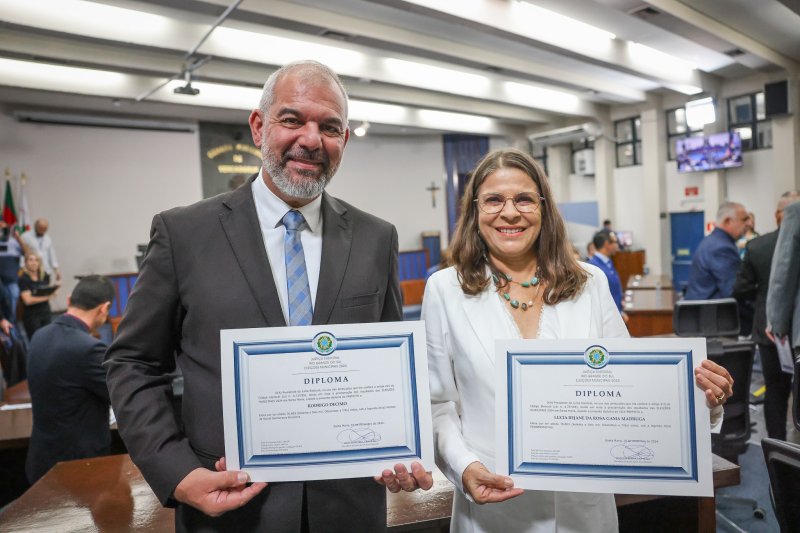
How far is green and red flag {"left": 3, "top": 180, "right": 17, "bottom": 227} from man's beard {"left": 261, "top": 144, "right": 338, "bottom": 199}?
382 inches

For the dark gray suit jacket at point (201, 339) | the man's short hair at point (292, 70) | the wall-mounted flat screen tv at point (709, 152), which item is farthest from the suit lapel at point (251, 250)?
the wall-mounted flat screen tv at point (709, 152)

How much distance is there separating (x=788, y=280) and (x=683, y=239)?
10.00 meters

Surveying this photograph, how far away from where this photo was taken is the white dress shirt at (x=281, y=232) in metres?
1.31

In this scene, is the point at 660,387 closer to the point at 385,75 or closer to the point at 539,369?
the point at 539,369

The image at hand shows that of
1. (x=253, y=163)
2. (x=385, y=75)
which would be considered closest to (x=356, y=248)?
(x=385, y=75)

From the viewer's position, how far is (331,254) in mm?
1326

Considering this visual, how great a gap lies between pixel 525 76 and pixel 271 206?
9.16 meters

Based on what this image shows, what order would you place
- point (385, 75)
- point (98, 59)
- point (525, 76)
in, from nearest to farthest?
point (98, 59), point (385, 75), point (525, 76)

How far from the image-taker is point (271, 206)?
4.48ft

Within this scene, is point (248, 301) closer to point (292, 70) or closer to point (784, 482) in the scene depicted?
point (292, 70)

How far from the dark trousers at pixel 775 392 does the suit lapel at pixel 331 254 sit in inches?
143

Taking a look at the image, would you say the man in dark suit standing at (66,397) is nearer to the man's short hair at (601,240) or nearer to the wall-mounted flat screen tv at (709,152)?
the man's short hair at (601,240)

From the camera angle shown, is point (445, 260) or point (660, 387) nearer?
point (660, 387)
